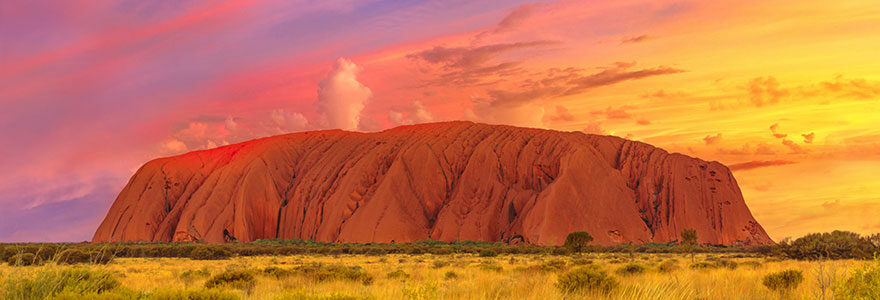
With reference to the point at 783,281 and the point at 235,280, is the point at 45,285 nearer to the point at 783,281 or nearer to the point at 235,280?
the point at 235,280

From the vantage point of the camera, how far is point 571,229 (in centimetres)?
9250

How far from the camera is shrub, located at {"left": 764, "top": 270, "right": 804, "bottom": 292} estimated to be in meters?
14.0

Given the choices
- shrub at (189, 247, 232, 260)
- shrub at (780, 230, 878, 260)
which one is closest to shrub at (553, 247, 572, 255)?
shrub at (780, 230, 878, 260)

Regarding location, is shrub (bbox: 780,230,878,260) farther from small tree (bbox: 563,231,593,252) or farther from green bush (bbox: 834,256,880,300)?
green bush (bbox: 834,256,880,300)

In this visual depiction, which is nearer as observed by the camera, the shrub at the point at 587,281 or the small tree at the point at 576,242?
the shrub at the point at 587,281

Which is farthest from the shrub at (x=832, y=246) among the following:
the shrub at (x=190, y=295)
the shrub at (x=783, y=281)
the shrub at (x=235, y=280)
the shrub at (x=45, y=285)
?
the shrub at (x=45, y=285)

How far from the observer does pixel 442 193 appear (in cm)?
10956

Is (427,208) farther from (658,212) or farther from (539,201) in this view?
(658,212)

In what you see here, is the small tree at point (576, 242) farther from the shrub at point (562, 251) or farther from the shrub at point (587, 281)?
the shrub at point (587, 281)

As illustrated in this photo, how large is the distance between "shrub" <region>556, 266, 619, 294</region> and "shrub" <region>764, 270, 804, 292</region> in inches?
161

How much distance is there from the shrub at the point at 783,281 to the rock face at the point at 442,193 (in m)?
76.2

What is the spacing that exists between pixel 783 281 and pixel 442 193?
95.7 m

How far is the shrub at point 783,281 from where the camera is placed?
1403 cm

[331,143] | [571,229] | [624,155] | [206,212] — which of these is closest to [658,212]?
[624,155]
